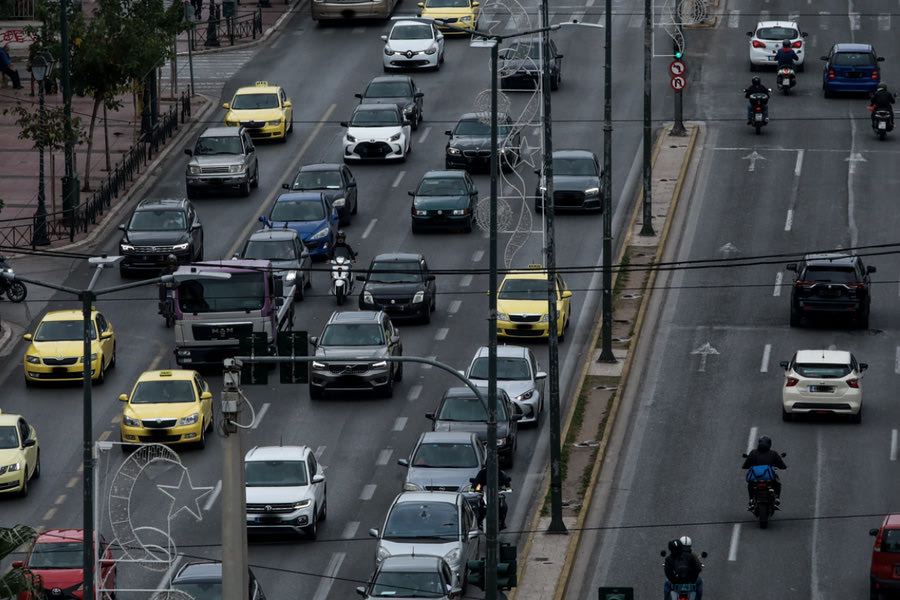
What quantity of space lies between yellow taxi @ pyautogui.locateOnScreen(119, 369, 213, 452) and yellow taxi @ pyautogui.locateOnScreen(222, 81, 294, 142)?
2213 cm

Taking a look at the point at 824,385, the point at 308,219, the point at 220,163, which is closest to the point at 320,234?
the point at 308,219

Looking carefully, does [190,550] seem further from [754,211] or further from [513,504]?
[754,211]

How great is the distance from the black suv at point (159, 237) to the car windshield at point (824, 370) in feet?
53.8

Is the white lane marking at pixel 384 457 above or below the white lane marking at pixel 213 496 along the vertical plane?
above

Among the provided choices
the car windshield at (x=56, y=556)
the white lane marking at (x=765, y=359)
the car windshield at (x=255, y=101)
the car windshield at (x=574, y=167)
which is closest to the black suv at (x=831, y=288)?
the white lane marking at (x=765, y=359)

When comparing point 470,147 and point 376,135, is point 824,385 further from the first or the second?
point 376,135

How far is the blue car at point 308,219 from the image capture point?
171 ft

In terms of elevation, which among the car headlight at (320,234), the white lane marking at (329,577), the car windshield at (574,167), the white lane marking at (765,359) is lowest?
the white lane marking at (329,577)

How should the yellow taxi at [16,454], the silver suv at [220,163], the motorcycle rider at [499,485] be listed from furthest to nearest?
the silver suv at [220,163] < the yellow taxi at [16,454] < the motorcycle rider at [499,485]

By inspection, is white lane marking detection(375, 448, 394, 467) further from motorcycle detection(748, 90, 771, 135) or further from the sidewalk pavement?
motorcycle detection(748, 90, 771, 135)

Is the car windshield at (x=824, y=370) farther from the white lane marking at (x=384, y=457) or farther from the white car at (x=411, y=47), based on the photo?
the white car at (x=411, y=47)

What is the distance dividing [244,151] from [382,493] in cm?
2136

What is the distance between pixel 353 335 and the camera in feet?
143

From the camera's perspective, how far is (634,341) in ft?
155
